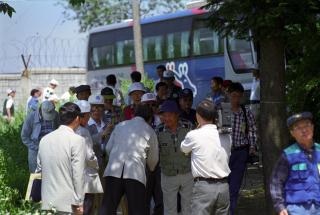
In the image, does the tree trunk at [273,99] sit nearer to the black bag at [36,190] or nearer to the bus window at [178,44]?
the black bag at [36,190]

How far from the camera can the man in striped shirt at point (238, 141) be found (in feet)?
30.1

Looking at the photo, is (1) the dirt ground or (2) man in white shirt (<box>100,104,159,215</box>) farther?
(1) the dirt ground

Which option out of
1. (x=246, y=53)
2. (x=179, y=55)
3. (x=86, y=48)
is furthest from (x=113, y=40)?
(x=246, y=53)

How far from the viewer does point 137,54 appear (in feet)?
57.7

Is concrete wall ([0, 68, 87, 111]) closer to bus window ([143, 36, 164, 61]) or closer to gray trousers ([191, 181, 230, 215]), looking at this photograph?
bus window ([143, 36, 164, 61])

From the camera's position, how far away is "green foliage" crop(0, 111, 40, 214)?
255 inches

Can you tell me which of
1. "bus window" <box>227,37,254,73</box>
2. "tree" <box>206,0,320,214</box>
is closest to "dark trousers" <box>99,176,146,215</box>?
"tree" <box>206,0,320,214</box>

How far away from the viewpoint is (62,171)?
6.77 m

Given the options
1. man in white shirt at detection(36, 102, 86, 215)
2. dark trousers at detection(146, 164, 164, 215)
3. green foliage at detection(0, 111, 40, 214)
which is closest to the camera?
green foliage at detection(0, 111, 40, 214)

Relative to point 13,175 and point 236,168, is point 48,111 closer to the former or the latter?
point 13,175

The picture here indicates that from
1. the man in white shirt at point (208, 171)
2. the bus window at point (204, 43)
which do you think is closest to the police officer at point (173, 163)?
the man in white shirt at point (208, 171)

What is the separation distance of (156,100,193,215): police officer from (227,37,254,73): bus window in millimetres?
13305

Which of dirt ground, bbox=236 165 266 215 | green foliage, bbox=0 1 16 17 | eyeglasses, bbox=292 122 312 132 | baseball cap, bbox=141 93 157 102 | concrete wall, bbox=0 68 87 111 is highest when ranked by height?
green foliage, bbox=0 1 16 17

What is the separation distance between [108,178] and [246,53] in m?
14.3
